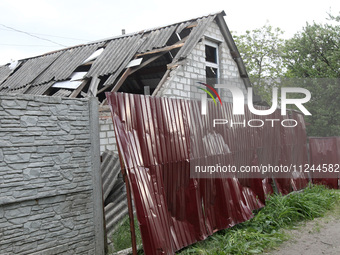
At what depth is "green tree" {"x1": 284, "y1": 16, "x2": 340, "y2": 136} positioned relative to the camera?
2296 cm

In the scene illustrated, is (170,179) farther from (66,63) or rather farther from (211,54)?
(211,54)

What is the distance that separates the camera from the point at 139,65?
1008 centimetres

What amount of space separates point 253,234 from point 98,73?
624 cm

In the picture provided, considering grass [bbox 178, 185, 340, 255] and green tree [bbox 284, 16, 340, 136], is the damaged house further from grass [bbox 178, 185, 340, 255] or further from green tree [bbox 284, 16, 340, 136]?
green tree [bbox 284, 16, 340, 136]

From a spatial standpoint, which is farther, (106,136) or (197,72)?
(197,72)

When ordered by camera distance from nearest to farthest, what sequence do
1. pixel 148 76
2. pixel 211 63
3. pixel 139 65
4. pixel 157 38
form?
pixel 139 65
pixel 157 38
pixel 211 63
pixel 148 76


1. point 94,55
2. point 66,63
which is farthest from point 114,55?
point 66,63

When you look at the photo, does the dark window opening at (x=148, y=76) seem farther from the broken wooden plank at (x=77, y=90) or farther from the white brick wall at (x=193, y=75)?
the broken wooden plank at (x=77, y=90)

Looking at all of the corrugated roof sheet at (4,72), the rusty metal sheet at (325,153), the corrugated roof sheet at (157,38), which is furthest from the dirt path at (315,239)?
the corrugated roof sheet at (4,72)

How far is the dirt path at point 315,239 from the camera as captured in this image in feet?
18.0

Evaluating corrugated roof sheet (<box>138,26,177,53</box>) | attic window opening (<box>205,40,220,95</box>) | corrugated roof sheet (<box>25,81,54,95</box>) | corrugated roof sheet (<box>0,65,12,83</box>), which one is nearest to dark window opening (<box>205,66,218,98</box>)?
attic window opening (<box>205,40,220,95</box>)

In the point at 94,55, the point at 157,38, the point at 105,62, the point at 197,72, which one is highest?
the point at 157,38

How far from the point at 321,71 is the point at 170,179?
21460mm

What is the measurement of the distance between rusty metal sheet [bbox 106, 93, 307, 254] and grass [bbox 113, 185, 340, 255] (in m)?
0.16
